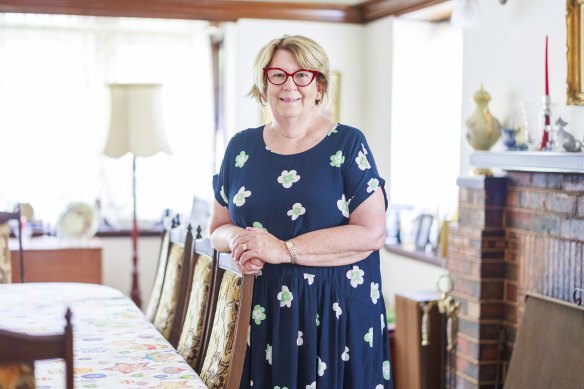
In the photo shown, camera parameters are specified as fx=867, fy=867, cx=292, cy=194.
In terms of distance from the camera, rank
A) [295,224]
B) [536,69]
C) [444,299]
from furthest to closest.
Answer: [444,299] < [536,69] < [295,224]

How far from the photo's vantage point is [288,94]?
7.80 feet

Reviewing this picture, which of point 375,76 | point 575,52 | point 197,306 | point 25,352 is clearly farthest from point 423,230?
point 25,352

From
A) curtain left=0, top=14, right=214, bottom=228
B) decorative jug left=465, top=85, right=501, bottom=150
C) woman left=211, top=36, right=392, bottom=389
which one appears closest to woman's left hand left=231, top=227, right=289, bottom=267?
woman left=211, top=36, right=392, bottom=389

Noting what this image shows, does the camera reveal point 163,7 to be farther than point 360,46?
No

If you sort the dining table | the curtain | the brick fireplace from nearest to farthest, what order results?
the dining table, the brick fireplace, the curtain

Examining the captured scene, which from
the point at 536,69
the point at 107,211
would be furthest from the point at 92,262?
the point at 536,69

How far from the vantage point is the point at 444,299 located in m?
4.05

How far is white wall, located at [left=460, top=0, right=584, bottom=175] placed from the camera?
3.56m

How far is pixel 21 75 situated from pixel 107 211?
109 cm

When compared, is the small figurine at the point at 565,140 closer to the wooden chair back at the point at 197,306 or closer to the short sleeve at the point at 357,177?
the short sleeve at the point at 357,177

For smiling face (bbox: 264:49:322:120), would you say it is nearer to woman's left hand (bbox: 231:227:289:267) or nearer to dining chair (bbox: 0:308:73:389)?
woman's left hand (bbox: 231:227:289:267)

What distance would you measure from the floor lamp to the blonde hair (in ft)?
8.35

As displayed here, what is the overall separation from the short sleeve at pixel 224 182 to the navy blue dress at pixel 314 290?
4.7 inches

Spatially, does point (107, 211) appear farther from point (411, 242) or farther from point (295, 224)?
point (295, 224)
